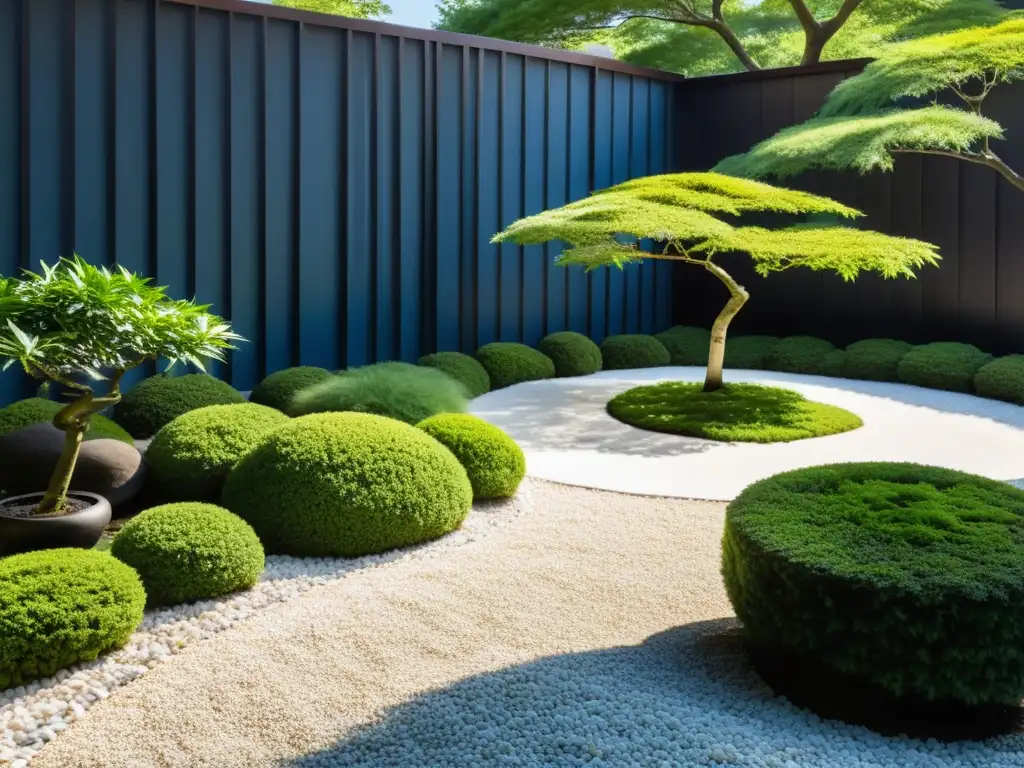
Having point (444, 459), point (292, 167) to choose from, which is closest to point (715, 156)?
point (292, 167)

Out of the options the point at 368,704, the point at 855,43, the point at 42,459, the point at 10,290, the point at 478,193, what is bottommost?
the point at 368,704

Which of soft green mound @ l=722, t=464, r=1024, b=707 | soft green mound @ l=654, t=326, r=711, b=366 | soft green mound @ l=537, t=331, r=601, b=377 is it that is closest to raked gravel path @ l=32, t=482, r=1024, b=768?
soft green mound @ l=722, t=464, r=1024, b=707

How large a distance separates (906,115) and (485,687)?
21.8ft

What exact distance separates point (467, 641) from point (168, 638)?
0.98 m

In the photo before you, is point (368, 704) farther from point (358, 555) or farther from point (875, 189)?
point (875, 189)

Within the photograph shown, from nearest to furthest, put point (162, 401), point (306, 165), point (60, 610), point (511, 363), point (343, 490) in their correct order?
point (60, 610), point (343, 490), point (162, 401), point (306, 165), point (511, 363)

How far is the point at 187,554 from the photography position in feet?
12.2

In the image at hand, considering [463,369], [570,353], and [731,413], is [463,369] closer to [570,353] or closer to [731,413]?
[570,353]

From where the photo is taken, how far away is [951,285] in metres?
9.86

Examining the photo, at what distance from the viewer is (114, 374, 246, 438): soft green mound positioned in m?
6.32

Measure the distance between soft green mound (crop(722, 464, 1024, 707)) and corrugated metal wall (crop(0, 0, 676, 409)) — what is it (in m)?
5.47

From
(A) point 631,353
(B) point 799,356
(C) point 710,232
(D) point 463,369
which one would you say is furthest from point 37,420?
(B) point 799,356

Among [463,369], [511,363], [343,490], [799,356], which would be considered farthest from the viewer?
[799,356]

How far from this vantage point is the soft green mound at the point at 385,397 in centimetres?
605
